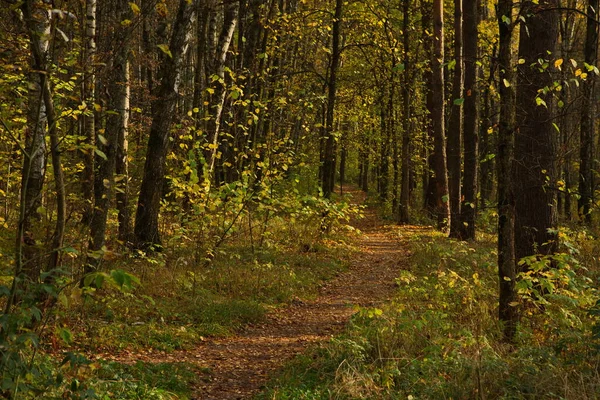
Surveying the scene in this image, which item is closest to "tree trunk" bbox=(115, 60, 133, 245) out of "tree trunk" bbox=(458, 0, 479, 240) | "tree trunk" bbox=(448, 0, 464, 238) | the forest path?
the forest path

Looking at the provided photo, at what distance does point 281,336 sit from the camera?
777 cm

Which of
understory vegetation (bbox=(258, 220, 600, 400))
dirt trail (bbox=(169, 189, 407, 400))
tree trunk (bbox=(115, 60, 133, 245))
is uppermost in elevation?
tree trunk (bbox=(115, 60, 133, 245))

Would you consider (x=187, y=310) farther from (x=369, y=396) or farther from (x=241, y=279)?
(x=369, y=396)

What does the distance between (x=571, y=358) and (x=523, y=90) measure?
479 centimetres

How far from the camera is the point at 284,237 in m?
14.0

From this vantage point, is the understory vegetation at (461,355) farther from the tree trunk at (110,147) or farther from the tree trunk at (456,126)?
the tree trunk at (456,126)

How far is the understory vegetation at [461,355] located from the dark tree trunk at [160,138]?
465cm

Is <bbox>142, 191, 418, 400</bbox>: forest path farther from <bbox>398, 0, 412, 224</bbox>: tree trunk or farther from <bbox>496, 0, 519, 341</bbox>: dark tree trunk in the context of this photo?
<bbox>398, 0, 412, 224</bbox>: tree trunk

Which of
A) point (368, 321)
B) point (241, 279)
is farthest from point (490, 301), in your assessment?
point (241, 279)

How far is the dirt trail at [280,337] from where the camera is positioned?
5996 millimetres

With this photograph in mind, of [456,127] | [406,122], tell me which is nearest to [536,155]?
Result: [456,127]

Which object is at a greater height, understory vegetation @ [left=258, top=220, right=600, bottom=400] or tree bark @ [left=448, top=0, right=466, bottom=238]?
tree bark @ [left=448, top=0, right=466, bottom=238]

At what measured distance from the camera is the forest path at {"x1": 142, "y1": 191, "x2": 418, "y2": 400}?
600 centimetres

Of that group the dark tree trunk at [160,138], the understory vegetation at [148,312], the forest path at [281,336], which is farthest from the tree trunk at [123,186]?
the forest path at [281,336]
